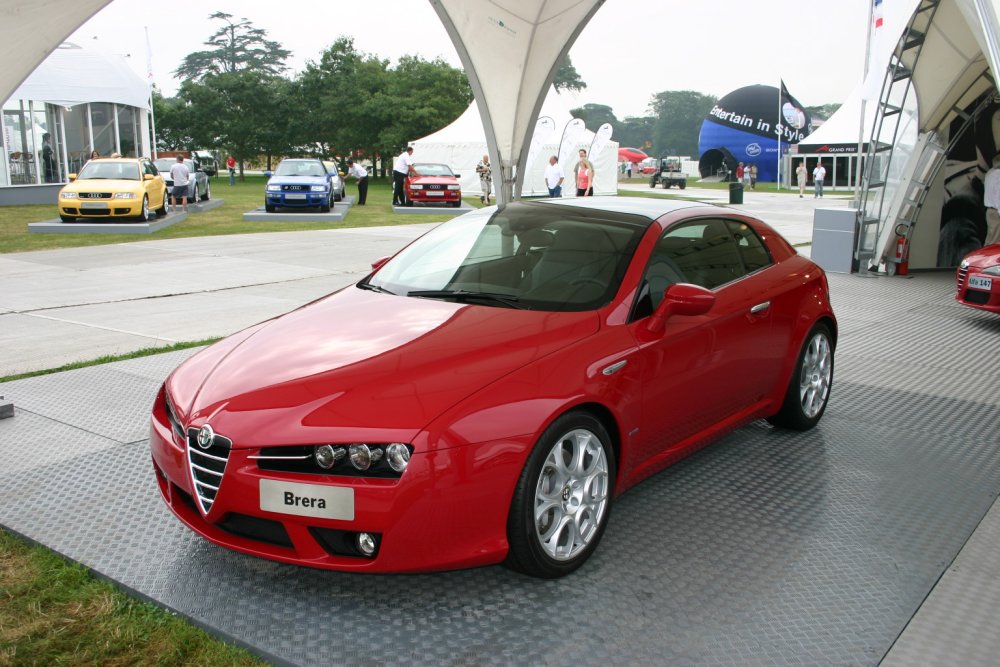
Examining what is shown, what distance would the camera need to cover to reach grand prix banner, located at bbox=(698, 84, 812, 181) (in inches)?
2491

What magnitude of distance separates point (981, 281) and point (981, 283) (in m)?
0.02

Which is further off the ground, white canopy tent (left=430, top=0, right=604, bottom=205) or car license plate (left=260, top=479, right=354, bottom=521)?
white canopy tent (left=430, top=0, right=604, bottom=205)

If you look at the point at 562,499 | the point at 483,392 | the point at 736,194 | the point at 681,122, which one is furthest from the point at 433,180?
the point at 681,122

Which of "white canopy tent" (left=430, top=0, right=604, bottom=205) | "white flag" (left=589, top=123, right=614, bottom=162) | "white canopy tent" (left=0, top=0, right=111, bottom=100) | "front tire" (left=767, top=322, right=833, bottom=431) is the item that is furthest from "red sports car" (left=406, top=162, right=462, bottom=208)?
"front tire" (left=767, top=322, right=833, bottom=431)

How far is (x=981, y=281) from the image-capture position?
28.7ft

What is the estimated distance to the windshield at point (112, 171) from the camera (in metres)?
20.2

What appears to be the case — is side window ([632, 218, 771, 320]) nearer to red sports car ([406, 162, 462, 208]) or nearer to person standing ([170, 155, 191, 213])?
person standing ([170, 155, 191, 213])

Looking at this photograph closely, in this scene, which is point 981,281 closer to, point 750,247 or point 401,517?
point 750,247

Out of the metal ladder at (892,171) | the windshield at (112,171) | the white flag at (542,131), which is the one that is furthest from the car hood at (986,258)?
the white flag at (542,131)

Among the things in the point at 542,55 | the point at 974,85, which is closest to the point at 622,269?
the point at 542,55

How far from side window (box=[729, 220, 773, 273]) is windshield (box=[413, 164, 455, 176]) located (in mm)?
23544

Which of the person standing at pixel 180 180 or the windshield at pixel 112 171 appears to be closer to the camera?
the windshield at pixel 112 171

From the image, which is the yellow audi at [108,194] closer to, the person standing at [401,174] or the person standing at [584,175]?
the person standing at [401,174]

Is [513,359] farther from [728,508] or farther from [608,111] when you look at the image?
[608,111]
